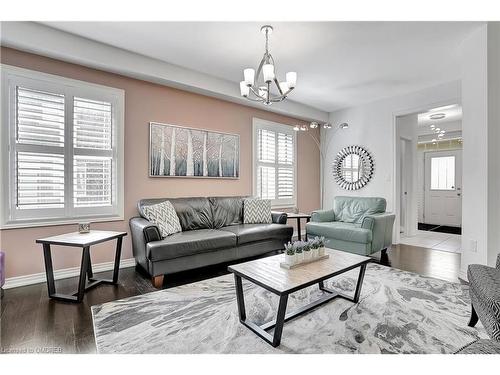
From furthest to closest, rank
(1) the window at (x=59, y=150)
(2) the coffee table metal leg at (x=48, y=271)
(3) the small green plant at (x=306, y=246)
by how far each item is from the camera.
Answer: (1) the window at (x=59, y=150)
(2) the coffee table metal leg at (x=48, y=271)
(3) the small green plant at (x=306, y=246)

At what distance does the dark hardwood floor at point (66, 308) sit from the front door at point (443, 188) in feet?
12.7

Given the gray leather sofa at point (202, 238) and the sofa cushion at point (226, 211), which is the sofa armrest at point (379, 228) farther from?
the sofa cushion at point (226, 211)

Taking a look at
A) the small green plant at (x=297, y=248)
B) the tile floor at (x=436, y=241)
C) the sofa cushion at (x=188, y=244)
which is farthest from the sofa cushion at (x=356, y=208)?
the small green plant at (x=297, y=248)

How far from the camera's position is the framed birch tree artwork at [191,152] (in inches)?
141

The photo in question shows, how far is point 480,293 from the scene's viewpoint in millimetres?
1618

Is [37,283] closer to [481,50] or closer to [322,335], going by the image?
[322,335]

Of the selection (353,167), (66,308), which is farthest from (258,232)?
(353,167)

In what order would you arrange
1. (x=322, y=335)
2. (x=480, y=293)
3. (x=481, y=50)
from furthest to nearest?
(x=481, y=50) < (x=322, y=335) < (x=480, y=293)

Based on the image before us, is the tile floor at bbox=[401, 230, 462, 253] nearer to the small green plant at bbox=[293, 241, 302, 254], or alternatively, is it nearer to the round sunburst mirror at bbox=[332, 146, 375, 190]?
the round sunburst mirror at bbox=[332, 146, 375, 190]

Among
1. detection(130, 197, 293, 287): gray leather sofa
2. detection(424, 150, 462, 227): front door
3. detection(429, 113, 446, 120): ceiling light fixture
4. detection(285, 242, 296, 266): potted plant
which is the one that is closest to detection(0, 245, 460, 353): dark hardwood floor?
detection(130, 197, 293, 287): gray leather sofa

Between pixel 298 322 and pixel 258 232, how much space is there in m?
1.58
